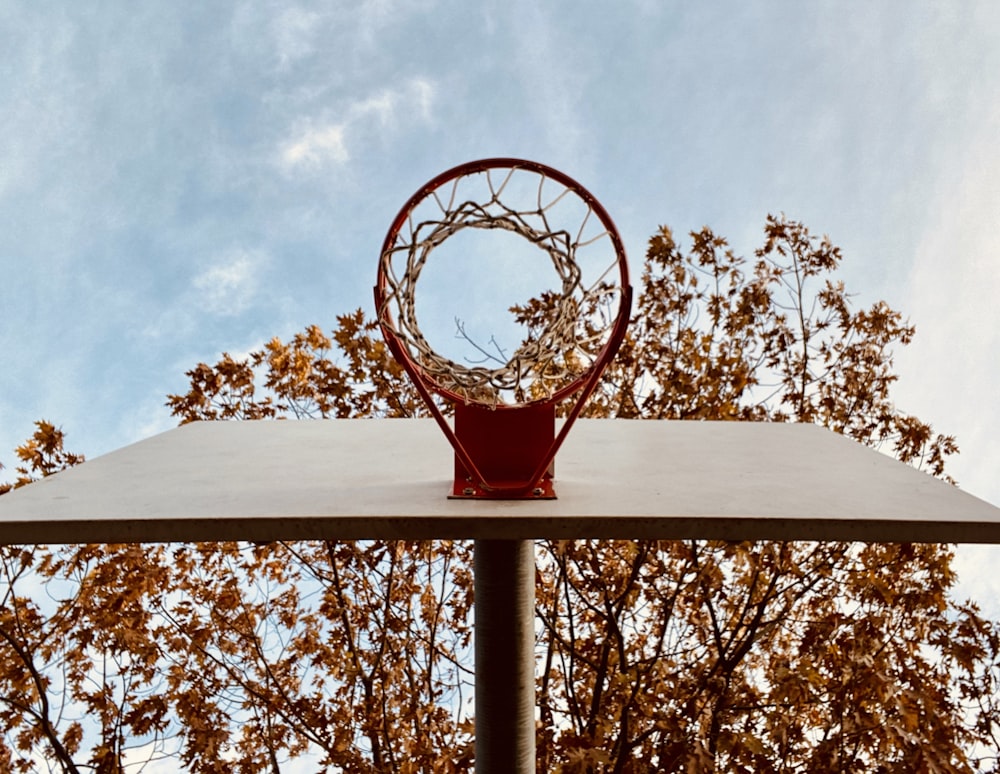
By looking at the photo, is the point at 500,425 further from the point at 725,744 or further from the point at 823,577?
the point at 823,577

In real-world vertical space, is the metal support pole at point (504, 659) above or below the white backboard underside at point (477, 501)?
below

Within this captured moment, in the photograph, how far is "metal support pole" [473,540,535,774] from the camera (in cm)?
300

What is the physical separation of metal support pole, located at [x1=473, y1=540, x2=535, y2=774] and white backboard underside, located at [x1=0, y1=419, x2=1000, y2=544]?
0.46 metres

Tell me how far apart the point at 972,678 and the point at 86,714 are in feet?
20.2

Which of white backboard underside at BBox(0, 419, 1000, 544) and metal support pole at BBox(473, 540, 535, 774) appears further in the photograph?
metal support pole at BBox(473, 540, 535, 774)

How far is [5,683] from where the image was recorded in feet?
16.2

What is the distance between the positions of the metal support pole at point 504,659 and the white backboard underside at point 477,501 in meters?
0.46

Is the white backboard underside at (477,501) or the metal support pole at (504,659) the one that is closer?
the white backboard underside at (477,501)

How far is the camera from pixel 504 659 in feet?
9.83

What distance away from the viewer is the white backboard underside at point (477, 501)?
2.27 m

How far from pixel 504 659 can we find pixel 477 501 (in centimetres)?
87

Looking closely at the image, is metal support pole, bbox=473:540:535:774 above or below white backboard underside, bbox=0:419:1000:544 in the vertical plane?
below

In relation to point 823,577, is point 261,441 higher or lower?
higher

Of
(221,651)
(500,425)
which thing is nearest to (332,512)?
(500,425)
